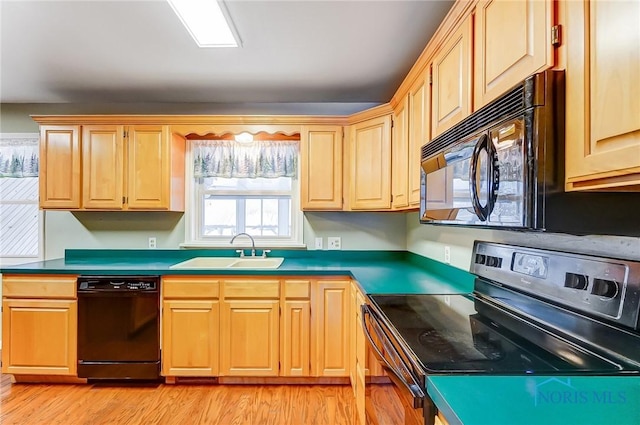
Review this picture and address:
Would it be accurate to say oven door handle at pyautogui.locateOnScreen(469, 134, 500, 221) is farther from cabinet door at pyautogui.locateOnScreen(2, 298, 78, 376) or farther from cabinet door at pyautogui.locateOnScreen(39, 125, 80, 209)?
cabinet door at pyautogui.locateOnScreen(39, 125, 80, 209)

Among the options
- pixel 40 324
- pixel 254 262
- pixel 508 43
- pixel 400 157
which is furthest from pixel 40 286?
pixel 508 43

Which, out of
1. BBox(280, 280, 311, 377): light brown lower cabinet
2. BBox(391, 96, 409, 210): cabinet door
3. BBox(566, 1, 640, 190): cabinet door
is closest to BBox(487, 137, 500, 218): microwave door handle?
BBox(566, 1, 640, 190): cabinet door

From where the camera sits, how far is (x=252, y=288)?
2.33m

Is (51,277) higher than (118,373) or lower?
higher

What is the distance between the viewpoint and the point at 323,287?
92.2 inches

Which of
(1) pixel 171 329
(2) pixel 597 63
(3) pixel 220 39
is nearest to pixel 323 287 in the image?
(1) pixel 171 329

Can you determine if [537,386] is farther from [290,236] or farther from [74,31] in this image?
[74,31]

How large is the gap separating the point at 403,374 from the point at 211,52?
7.31 feet

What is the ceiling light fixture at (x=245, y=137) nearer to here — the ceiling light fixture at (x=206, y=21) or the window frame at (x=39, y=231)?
the ceiling light fixture at (x=206, y=21)

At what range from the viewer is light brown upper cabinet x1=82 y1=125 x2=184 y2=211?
2658mm

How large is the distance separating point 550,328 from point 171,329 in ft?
7.55

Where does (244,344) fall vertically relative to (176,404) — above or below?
above

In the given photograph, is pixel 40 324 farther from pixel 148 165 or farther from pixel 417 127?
pixel 417 127

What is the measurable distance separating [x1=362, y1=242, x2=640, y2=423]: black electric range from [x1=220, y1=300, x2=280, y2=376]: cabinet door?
A: 1177 mm
